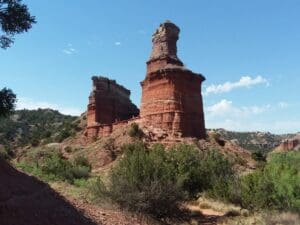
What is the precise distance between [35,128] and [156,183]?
9681 cm

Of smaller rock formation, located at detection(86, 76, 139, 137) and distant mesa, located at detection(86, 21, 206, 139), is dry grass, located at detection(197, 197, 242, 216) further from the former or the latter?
smaller rock formation, located at detection(86, 76, 139, 137)

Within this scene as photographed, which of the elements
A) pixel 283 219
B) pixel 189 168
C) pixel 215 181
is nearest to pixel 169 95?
pixel 189 168

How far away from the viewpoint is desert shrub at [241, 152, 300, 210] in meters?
19.4

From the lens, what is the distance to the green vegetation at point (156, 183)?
59.6 ft

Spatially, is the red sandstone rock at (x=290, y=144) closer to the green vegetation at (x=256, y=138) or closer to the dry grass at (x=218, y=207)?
the green vegetation at (x=256, y=138)

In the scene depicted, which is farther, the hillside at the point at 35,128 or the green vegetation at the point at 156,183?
the hillside at the point at 35,128

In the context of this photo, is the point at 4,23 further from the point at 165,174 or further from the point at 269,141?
the point at 269,141

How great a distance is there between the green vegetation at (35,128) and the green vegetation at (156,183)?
179ft

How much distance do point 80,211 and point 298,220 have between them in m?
8.68

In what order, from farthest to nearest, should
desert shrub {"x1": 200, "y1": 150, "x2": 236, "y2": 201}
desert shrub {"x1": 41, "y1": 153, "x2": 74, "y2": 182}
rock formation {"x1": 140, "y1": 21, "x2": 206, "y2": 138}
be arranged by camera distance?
1. rock formation {"x1": 140, "y1": 21, "x2": 206, "y2": 138}
2. desert shrub {"x1": 41, "y1": 153, "x2": 74, "y2": 182}
3. desert shrub {"x1": 200, "y1": 150, "x2": 236, "y2": 201}

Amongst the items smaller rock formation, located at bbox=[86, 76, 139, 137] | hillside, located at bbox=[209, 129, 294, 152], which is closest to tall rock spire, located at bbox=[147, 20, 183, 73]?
smaller rock formation, located at bbox=[86, 76, 139, 137]

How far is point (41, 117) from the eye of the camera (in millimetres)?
125500

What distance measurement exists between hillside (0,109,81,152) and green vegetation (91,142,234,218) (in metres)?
54.7

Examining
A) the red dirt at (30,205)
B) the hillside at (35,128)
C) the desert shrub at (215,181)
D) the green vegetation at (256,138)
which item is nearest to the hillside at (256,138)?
the green vegetation at (256,138)
